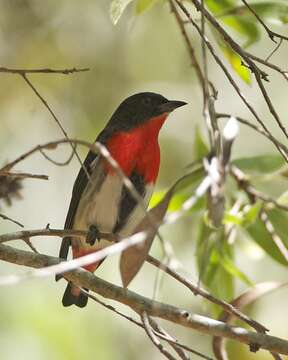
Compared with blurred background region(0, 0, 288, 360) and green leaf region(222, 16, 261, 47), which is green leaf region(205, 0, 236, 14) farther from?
blurred background region(0, 0, 288, 360)

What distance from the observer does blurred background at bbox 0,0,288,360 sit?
6.76 metres

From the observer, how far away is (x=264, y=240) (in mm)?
4195

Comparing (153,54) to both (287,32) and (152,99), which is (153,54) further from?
(152,99)

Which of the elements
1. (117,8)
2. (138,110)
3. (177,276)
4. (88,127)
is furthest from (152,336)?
(88,127)

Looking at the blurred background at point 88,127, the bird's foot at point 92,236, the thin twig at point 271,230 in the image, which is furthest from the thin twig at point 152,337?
the blurred background at point 88,127

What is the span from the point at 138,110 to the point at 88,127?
2.33 meters

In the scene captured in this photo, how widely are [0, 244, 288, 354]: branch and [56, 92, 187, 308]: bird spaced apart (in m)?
1.42

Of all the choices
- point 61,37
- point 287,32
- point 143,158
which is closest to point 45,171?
point 61,37

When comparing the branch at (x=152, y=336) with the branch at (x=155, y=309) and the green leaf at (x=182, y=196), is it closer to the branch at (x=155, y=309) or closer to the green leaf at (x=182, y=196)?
the branch at (x=155, y=309)

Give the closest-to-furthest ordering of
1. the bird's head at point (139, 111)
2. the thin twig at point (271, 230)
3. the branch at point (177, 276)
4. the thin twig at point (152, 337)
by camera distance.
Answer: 1. the thin twig at point (152, 337)
2. the branch at point (177, 276)
3. the thin twig at point (271, 230)
4. the bird's head at point (139, 111)

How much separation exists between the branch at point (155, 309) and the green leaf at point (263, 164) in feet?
4.64

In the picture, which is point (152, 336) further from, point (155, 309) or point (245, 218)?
point (245, 218)

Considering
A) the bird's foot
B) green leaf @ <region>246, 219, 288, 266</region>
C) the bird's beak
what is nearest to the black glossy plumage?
the bird's foot

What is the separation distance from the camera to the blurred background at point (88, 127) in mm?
6758
